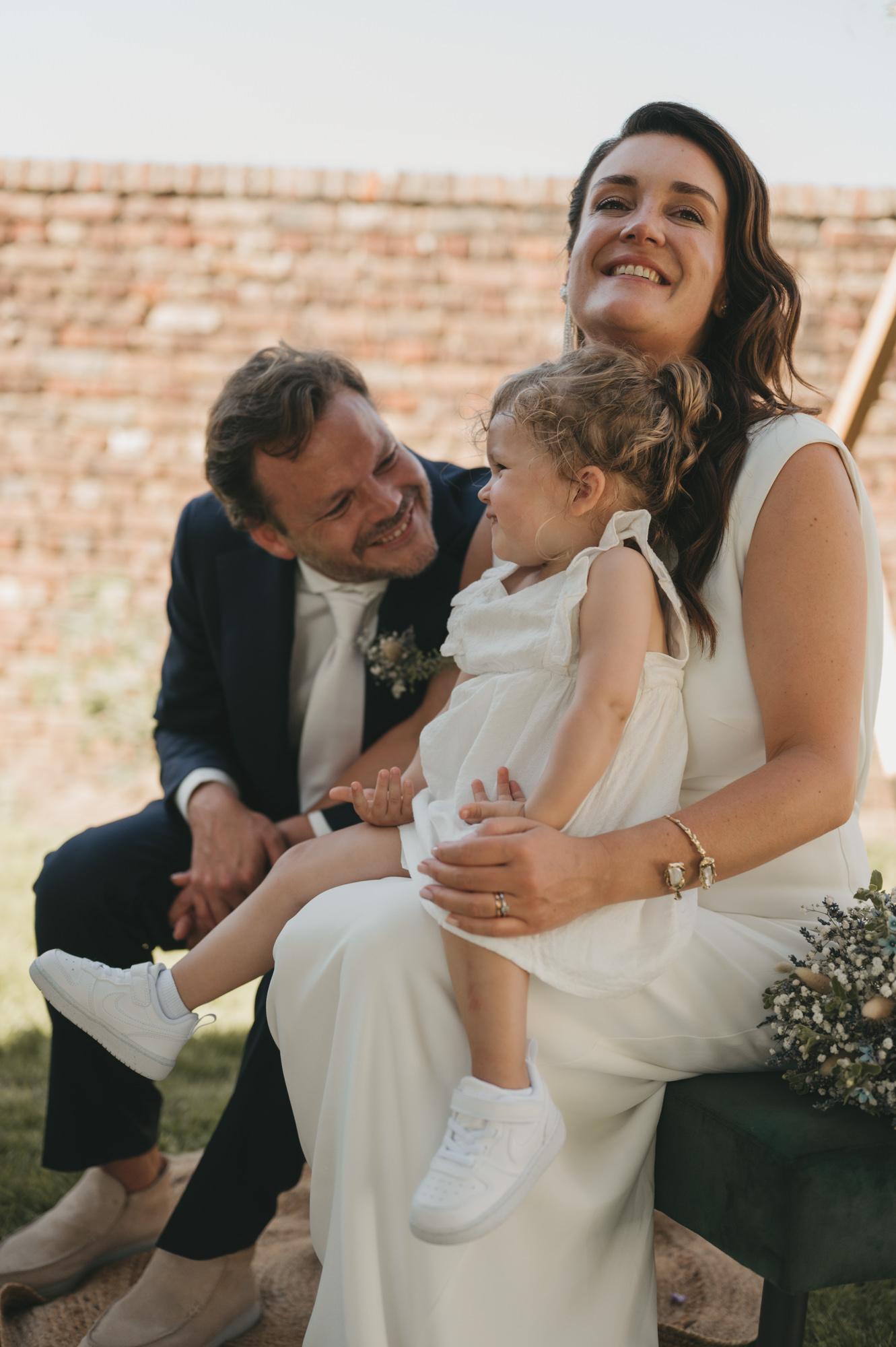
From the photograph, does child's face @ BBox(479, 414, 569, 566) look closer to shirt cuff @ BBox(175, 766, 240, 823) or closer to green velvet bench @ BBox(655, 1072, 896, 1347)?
green velvet bench @ BBox(655, 1072, 896, 1347)

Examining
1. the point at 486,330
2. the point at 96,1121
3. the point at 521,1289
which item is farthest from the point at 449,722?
the point at 486,330

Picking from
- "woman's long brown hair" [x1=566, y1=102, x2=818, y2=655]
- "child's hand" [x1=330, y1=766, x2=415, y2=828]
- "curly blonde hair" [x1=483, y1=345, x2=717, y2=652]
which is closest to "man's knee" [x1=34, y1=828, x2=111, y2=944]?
"child's hand" [x1=330, y1=766, x2=415, y2=828]

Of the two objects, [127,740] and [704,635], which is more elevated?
[704,635]

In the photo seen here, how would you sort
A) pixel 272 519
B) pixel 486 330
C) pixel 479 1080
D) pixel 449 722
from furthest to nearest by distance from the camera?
1. pixel 486 330
2. pixel 272 519
3. pixel 449 722
4. pixel 479 1080

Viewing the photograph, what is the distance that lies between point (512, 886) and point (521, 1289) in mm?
565

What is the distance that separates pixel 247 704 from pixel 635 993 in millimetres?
1254

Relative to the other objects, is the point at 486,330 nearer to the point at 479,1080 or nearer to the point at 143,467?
the point at 143,467

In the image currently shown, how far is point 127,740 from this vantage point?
569 centimetres

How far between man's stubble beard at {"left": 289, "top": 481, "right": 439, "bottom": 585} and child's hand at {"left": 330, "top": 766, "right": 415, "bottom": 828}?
2.34 feet

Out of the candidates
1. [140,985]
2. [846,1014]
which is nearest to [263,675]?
[140,985]

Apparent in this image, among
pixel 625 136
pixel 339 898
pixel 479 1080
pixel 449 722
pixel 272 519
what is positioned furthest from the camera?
pixel 272 519

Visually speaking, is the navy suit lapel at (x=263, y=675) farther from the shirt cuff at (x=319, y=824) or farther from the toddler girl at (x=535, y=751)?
the toddler girl at (x=535, y=751)

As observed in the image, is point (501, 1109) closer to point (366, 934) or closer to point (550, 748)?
point (366, 934)

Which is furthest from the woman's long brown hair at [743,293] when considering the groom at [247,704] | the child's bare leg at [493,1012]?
the child's bare leg at [493,1012]
